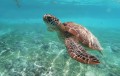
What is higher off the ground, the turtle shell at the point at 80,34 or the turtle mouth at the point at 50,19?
the turtle mouth at the point at 50,19

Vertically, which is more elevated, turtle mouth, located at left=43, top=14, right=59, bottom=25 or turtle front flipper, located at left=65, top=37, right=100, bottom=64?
turtle mouth, located at left=43, top=14, right=59, bottom=25

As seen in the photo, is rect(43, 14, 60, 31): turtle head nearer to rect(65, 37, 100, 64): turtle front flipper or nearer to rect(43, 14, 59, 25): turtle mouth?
rect(43, 14, 59, 25): turtle mouth

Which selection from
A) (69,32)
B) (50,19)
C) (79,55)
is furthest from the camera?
(69,32)

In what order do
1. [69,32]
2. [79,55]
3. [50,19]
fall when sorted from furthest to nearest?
1. [69,32]
2. [50,19]
3. [79,55]

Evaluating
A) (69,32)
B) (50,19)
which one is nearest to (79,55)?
(50,19)

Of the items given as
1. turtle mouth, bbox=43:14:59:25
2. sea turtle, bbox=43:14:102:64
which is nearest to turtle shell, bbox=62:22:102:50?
sea turtle, bbox=43:14:102:64

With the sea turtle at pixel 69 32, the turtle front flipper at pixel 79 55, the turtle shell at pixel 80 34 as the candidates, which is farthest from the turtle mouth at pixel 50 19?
the turtle front flipper at pixel 79 55

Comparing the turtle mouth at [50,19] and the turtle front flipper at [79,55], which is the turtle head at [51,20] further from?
the turtle front flipper at [79,55]

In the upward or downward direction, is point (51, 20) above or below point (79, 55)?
above

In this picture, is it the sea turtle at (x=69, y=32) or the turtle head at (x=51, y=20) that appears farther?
the sea turtle at (x=69, y=32)

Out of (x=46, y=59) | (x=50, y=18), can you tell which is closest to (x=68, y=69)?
(x=46, y=59)

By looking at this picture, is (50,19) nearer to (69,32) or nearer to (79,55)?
(69,32)

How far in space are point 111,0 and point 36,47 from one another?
3512cm

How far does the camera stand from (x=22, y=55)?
39.4ft
